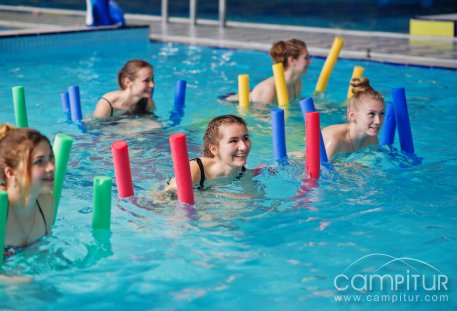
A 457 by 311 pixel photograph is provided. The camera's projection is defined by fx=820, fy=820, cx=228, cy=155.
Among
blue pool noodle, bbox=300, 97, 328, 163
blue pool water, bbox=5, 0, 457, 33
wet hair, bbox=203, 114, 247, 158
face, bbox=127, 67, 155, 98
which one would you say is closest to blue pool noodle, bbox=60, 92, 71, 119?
face, bbox=127, 67, 155, 98

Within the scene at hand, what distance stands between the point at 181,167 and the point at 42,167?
1000mm

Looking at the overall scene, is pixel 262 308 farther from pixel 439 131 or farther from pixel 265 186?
pixel 439 131

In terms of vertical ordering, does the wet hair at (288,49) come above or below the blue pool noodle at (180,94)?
above

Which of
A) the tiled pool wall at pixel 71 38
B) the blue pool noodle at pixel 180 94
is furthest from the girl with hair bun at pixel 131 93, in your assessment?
the tiled pool wall at pixel 71 38

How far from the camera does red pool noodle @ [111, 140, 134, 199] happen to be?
475 cm

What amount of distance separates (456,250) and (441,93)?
5149 millimetres

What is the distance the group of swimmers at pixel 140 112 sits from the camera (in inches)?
159

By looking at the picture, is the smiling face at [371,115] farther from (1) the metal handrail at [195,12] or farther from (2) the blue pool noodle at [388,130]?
(1) the metal handrail at [195,12]

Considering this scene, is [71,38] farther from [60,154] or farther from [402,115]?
[60,154]

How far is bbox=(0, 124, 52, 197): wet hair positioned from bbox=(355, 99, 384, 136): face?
9.57 ft

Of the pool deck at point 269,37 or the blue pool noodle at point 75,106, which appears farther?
the pool deck at point 269,37

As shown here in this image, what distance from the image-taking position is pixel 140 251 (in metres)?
4.76

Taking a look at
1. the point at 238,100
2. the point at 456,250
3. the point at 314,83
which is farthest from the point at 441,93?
the point at 456,250
